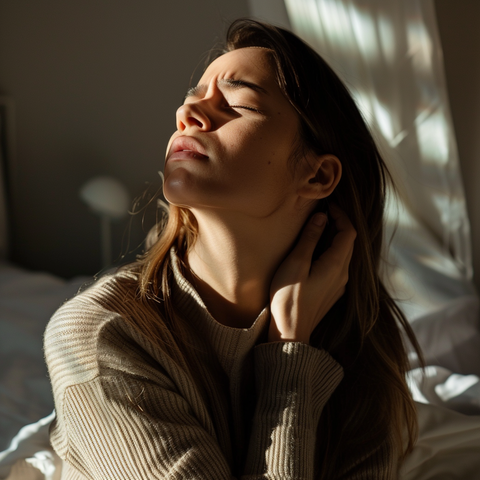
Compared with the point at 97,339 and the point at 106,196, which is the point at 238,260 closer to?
the point at 97,339

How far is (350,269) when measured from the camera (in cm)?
110

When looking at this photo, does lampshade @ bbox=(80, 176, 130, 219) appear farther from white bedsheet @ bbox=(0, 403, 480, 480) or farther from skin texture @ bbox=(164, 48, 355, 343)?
skin texture @ bbox=(164, 48, 355, 343)

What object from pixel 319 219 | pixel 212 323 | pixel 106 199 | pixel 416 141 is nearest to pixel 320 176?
pixel 319 219

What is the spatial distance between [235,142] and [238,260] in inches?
8.8

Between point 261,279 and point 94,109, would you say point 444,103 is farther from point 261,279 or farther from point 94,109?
point 94,109

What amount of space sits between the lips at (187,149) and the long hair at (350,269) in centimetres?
19

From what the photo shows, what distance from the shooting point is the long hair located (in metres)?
0.94

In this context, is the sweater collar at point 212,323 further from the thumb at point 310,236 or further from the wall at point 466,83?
the wall at point 466,83

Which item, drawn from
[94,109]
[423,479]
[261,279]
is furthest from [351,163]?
[94,109]

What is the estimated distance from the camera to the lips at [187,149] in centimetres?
84

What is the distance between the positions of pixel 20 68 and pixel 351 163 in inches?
86.1

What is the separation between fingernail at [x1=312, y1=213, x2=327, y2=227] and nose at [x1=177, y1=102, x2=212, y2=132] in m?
0.32

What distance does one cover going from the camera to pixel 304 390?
87 cm

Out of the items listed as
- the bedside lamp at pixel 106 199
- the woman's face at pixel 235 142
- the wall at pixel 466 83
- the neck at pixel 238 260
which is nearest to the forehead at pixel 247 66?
the woman's face at pixel 235 142
